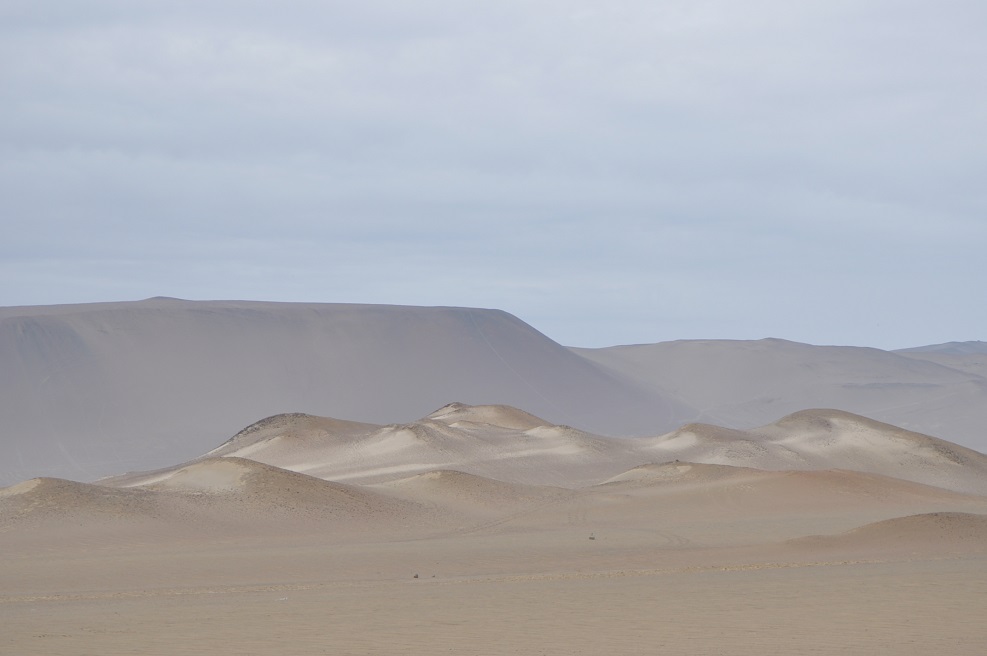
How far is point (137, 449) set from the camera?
226 ft

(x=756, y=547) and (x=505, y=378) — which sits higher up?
(x=505, y=378)

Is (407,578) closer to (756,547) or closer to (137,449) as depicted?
(756,547)

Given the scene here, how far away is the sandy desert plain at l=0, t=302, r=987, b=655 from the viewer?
12.6 meters

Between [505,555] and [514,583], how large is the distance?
4725 millimetres

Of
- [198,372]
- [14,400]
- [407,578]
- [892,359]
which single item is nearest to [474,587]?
[407,578]

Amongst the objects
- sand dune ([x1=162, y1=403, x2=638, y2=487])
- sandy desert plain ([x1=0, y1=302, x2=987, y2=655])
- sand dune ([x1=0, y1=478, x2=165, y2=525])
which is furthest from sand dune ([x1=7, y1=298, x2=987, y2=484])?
sand dune ([x1=0, y1=478, x2=165, y2=525])

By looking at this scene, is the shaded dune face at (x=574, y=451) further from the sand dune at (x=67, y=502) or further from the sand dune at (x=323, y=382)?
the sand dune at (x=67, y=502)

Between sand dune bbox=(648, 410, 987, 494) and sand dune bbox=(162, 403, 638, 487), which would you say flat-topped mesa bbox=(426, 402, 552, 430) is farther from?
sand dune bbox=(648, 410, 987, 494)

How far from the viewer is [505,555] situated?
22.8 meters

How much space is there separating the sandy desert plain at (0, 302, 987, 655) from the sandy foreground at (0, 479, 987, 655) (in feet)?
0.23

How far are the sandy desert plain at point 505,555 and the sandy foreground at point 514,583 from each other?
70 millimetres

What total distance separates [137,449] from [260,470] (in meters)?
39.8

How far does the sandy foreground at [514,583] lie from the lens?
12.2 metres

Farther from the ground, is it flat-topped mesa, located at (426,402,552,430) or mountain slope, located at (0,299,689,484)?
mountain slope, located at (0,299,689,484)
